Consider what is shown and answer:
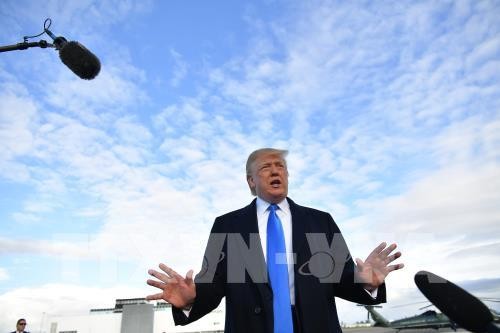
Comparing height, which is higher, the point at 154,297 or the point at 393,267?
the point at 393,267

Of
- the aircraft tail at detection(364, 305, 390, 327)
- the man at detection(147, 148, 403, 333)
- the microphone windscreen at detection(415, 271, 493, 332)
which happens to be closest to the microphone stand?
the man at detection(147, 148, 403, 333)

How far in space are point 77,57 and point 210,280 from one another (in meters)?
2.81

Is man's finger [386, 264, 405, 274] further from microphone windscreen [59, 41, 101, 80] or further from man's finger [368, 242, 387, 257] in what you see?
microphone windscreen [59, 41, 101, 80]

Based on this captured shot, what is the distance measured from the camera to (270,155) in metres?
4.21

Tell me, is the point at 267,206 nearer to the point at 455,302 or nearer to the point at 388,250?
the point at 388,250

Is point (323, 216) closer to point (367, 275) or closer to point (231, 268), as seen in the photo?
point (367, 275)

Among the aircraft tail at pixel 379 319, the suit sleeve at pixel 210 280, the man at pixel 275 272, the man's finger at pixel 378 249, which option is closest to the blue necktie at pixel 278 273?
the man at pixel 275 272

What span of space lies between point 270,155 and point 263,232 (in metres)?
0.91

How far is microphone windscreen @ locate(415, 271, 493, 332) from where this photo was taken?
1.40m

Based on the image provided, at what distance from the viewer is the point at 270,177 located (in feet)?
13.2

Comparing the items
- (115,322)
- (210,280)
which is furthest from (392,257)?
(115,322)

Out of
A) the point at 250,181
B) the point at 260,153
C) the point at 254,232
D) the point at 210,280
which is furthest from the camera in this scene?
the point at 250,181

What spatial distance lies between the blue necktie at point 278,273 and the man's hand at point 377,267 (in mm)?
718

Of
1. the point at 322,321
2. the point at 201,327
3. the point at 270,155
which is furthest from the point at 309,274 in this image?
the point at 201,327
